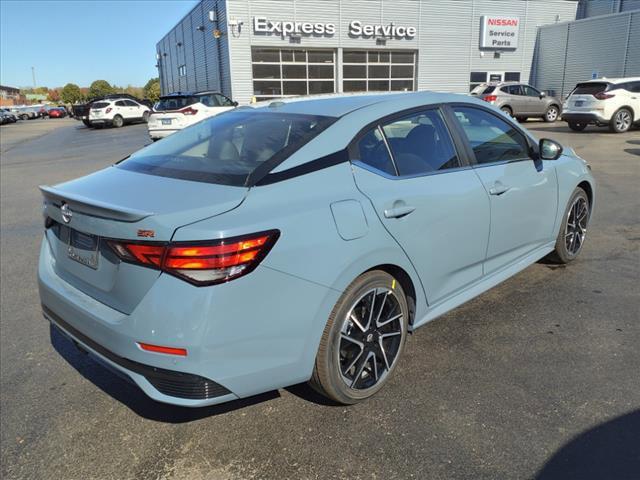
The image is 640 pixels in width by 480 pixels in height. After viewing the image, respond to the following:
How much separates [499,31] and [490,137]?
31.2m

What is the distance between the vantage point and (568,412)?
275cm

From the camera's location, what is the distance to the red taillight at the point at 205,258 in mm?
2139

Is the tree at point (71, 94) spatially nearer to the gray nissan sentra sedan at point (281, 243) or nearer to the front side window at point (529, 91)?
the front side window at point (529, 91)

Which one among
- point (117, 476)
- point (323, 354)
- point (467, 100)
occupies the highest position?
point (467, 100)

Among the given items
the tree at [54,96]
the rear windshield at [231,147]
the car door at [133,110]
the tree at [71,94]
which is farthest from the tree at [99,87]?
the rear windshield at [231,147]

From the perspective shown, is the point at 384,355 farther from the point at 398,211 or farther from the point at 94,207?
the point at 94,207

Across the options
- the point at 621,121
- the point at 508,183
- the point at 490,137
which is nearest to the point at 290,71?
the point at 621,121

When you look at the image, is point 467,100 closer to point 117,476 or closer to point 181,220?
point 181,220

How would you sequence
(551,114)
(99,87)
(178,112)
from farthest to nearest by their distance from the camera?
1. (99,87)
2. (551,114)
3. (178,112)

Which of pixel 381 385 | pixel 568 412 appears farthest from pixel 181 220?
pixel 568 412

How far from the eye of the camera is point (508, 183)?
371 cm

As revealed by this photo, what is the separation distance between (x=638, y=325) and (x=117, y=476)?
346cm

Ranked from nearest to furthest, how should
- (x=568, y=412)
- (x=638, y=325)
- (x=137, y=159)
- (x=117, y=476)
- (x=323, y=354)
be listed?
(x=117, y=476)
(x=323, y=354)
(x=568, y=412)
(x=137, y=159)
(x=638, y=325)

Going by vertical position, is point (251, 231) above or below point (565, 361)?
above
